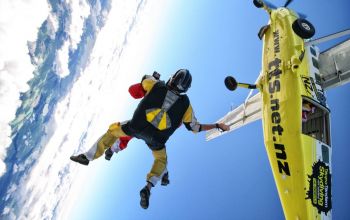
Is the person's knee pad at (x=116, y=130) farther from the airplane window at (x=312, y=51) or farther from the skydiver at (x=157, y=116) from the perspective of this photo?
the airplane window at (x=312, y=51)

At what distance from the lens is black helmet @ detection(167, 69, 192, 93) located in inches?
199

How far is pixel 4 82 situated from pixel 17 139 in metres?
35.1

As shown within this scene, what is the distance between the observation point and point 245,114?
8836mm

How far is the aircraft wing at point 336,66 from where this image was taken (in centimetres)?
630

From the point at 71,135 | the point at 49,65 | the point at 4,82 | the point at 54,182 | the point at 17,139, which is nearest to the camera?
the point at 4,82

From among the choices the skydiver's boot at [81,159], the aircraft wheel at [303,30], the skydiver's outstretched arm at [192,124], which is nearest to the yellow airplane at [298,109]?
the aircraft wheel at [303,30]

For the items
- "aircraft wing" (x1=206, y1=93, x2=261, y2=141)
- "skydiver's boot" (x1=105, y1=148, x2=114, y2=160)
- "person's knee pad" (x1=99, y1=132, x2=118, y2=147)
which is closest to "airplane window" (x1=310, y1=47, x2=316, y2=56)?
"aircraft wing" (x1=206, y1=93, x2=261, y2=141)

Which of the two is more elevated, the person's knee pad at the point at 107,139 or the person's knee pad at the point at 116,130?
the person's knee pad at the point at 116,130

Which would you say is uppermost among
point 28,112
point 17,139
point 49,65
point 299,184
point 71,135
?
point 71,135

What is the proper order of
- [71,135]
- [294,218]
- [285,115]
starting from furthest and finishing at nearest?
[71,135]
[285,115]
[294,218]

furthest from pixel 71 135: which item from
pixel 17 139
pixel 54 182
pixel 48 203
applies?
pixel 17 139

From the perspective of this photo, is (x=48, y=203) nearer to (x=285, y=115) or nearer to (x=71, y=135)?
(x=71, y=135)

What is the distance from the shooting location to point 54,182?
17675cm

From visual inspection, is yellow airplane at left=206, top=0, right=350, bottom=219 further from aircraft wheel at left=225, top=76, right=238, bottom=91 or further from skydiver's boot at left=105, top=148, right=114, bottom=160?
skydiver's boot at left=105, top=148, right=114, bottom=160
